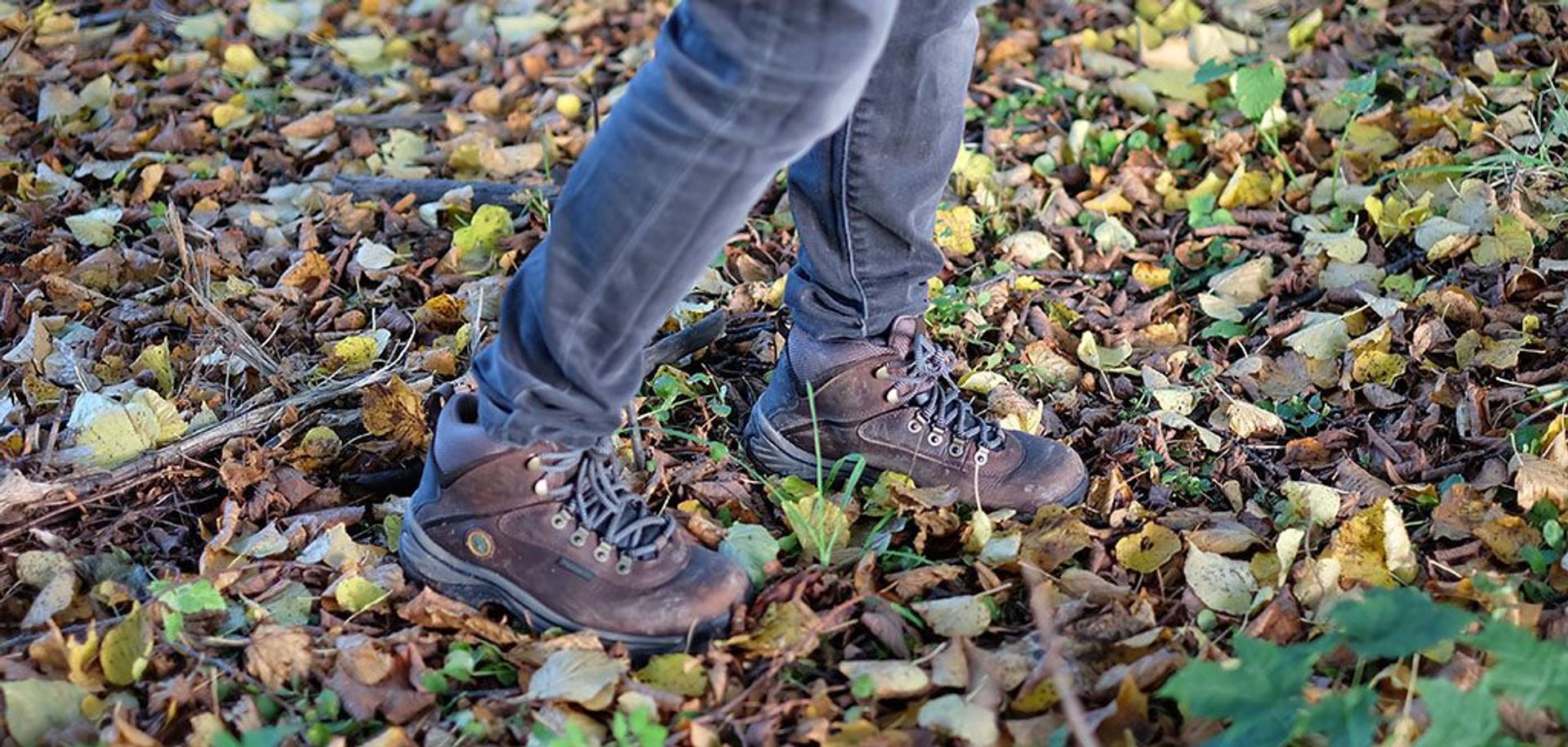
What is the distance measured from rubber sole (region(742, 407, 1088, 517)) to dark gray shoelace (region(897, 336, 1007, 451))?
0.37 ft

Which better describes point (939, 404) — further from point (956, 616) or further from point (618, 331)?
point (618, 331)

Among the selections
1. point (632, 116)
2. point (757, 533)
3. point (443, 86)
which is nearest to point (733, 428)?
point (757, 533)

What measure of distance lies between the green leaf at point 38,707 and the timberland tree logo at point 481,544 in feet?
1.40

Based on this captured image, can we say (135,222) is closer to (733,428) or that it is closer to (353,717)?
(733,428)

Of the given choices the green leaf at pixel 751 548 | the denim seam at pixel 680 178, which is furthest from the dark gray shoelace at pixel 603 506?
the denim seam at pixel 680 178

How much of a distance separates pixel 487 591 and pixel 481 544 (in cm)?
7

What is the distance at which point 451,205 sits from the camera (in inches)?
101

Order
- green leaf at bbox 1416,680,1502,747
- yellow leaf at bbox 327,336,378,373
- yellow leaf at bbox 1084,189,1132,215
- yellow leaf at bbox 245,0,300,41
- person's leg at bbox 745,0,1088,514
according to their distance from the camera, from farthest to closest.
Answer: yellow leaf at bbox 245,0,300,41 < yellow leaf at bbox 1084,189,1132,215 < yellow leaf at bbox 327,336,378,373 < person's leg at bbox 745,0,1088,514 < green leaf at bbox 1416,680,1502,747

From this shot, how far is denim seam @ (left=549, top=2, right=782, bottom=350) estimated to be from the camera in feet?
4.14

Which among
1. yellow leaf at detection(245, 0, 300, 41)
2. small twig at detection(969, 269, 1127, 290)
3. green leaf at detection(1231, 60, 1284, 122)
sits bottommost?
yellow leaf at detection(245, 0, 300, 41)

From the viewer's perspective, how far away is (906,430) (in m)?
1.88

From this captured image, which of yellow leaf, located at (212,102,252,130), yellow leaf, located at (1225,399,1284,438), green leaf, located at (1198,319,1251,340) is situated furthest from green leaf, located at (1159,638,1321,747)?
→ yellow leaf, located at (212,102,252,130)

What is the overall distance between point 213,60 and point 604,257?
223 centimetres

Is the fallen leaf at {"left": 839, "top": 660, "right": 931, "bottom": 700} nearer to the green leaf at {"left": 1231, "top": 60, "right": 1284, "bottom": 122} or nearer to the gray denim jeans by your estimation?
the gray denim jeans
